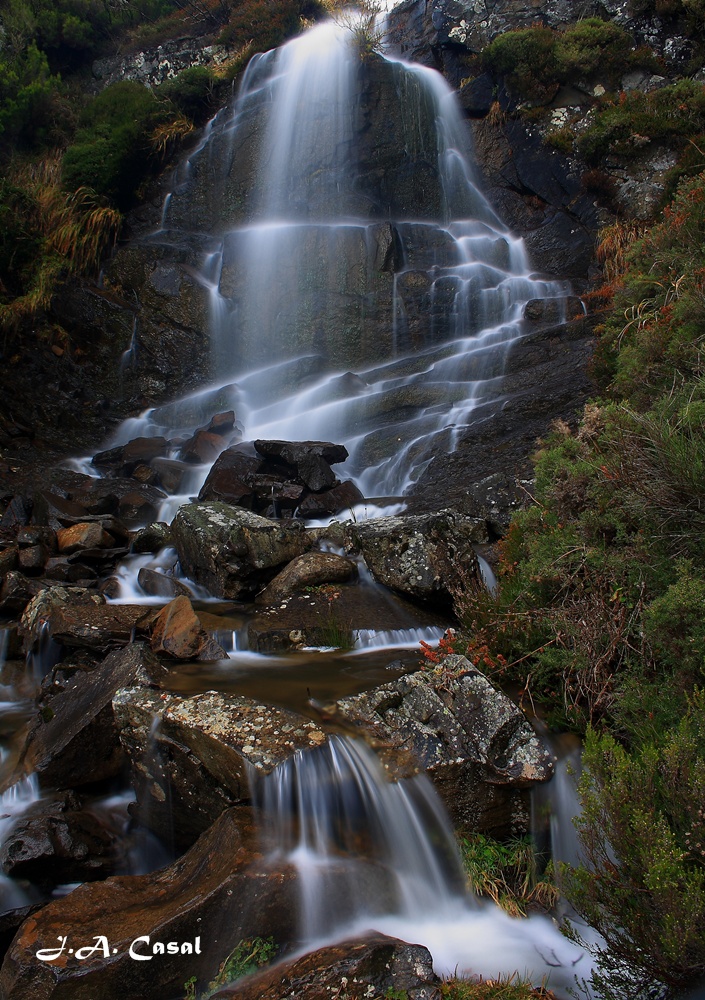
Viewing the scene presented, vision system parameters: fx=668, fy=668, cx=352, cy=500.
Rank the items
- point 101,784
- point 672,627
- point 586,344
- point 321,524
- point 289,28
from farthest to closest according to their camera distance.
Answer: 1. point 289,28
2. point 586,344
3. point 321,524
4. point 101,784
5. point 672,627

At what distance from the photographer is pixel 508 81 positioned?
726 inches

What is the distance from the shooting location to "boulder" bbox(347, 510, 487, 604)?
6160 mm

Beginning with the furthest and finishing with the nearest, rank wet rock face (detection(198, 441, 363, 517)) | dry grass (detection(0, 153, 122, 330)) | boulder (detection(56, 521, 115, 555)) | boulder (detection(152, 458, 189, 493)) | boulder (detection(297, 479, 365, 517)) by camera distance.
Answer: dry grass (detection(0, 153, 122, 330)) < boulder (detection(152, 458, 189, 493)) < wet rock face (detection(198, 441, 363, 517)) < boulder (detection(297, 479, 365, 517)) < boulder (detection(56, 521, 115, 555))

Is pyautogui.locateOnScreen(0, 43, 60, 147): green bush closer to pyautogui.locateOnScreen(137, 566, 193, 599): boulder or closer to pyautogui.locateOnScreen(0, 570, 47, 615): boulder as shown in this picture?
pyautogui.locateOnScreen(0, 570, 47, 615): boulder

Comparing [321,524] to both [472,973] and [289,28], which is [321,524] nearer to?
[472,973]

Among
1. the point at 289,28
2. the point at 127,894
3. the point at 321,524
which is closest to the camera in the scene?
the point at 127,894

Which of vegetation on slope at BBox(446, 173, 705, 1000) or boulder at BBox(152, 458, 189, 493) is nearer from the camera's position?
vegetation on slope at BBox(446, 173, 705, 1000)

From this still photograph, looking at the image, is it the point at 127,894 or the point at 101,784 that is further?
the point at 101,784

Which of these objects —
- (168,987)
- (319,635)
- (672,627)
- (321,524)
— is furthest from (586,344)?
→ (168,987)

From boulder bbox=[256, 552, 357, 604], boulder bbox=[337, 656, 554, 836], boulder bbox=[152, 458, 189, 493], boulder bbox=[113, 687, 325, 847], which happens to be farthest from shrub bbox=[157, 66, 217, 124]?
boulder bbox=[337, 656, 554, 836]

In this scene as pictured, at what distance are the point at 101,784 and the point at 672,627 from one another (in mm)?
3761

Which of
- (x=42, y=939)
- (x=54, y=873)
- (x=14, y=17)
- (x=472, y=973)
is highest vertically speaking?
(x=14, y=17)

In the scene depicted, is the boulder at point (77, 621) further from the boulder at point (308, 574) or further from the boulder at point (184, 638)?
→ the boulder at point (308, 574)

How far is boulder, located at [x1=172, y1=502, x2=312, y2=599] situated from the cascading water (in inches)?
134
